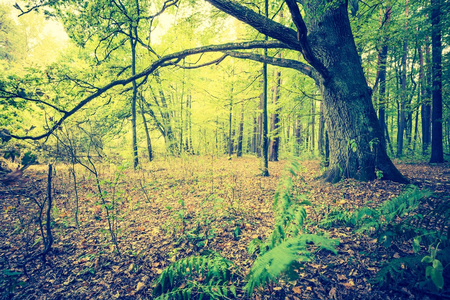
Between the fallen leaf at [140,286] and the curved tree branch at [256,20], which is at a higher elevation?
the curved tree branch at [256,20]

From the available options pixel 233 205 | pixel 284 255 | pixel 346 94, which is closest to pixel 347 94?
pixel 346 94

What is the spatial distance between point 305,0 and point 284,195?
5.50 metres

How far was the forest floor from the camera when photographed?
209cm

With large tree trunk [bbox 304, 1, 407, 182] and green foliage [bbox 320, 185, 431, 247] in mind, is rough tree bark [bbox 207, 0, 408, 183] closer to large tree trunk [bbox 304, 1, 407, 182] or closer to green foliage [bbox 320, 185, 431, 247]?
large tree trunk [bbox 304, 1, 407, 182]

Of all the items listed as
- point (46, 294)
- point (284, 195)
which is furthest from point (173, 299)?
point (46, 294)

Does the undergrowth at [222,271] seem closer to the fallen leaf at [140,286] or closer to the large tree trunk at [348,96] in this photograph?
the fallen leaf at [140,286]

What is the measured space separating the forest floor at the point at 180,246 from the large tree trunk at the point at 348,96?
1.72 ft

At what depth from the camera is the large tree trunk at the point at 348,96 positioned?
489 centimetres

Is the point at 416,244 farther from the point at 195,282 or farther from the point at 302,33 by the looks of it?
the point at 302,33

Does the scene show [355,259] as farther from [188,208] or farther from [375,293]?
[188,208]

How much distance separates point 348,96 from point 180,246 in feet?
17.6

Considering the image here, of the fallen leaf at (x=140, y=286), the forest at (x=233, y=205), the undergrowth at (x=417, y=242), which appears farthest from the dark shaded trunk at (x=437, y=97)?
the fallen leaf at (x=140, y=286)

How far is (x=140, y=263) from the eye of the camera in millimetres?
2904

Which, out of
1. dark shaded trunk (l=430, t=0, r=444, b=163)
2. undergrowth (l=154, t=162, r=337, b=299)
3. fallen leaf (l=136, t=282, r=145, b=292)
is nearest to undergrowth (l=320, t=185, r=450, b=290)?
undergrowth (l=154, t=162, r=337, b=299)
